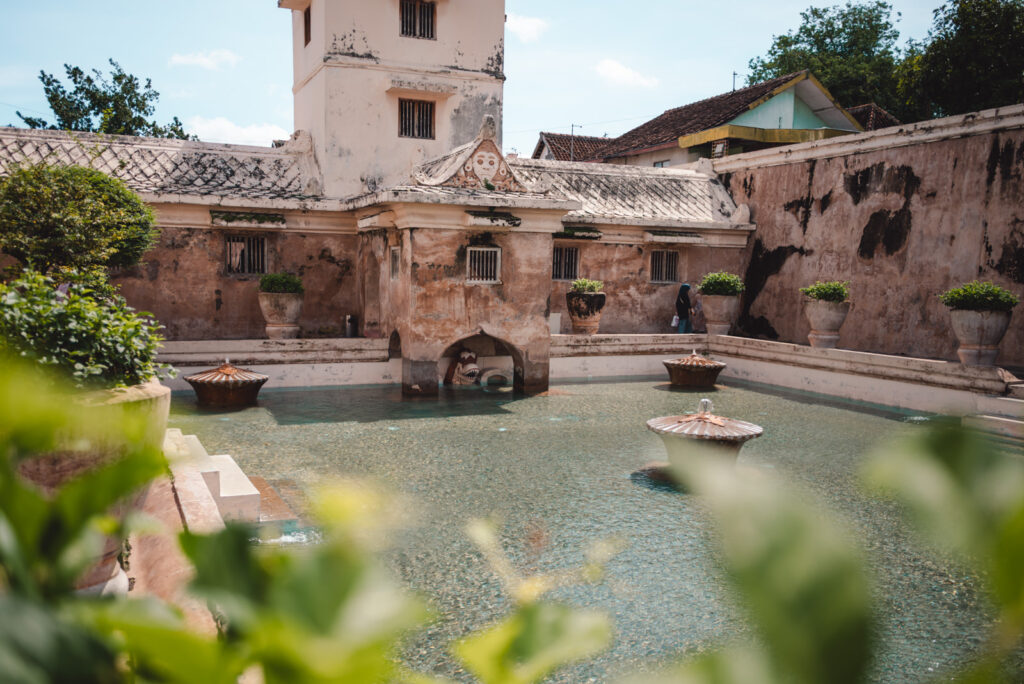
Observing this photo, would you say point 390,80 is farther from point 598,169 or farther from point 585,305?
point 585,305

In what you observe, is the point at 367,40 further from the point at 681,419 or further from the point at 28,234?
the point at 681,419

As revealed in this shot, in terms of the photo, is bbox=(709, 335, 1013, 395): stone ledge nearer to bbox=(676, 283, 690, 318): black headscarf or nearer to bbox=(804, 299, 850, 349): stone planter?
bbox=(804, 299, 850, 349): stone planter

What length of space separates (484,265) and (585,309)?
9.82 ft

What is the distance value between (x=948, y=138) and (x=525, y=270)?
7.46 meters

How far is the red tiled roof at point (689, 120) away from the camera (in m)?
20.9

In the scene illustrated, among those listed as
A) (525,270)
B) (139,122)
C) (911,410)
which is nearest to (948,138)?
(911,410)

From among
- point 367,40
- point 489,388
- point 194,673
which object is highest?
point 367,40

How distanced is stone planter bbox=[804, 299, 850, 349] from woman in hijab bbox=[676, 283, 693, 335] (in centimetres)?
293

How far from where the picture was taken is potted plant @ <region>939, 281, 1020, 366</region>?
978cm

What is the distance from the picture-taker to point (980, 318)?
9.80m

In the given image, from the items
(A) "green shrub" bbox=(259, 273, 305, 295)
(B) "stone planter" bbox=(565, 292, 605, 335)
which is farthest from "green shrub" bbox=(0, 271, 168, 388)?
(B) "stone planter" bbox=(565, 292, 605, 335)

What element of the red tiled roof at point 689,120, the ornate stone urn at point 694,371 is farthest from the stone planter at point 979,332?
the red tiled roof at point 689,120

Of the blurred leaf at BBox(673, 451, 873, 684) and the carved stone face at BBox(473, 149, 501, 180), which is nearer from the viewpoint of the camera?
the blurred leaf at BBox(673, 451, 873, 684)

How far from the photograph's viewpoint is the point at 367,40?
13742 millimetres
